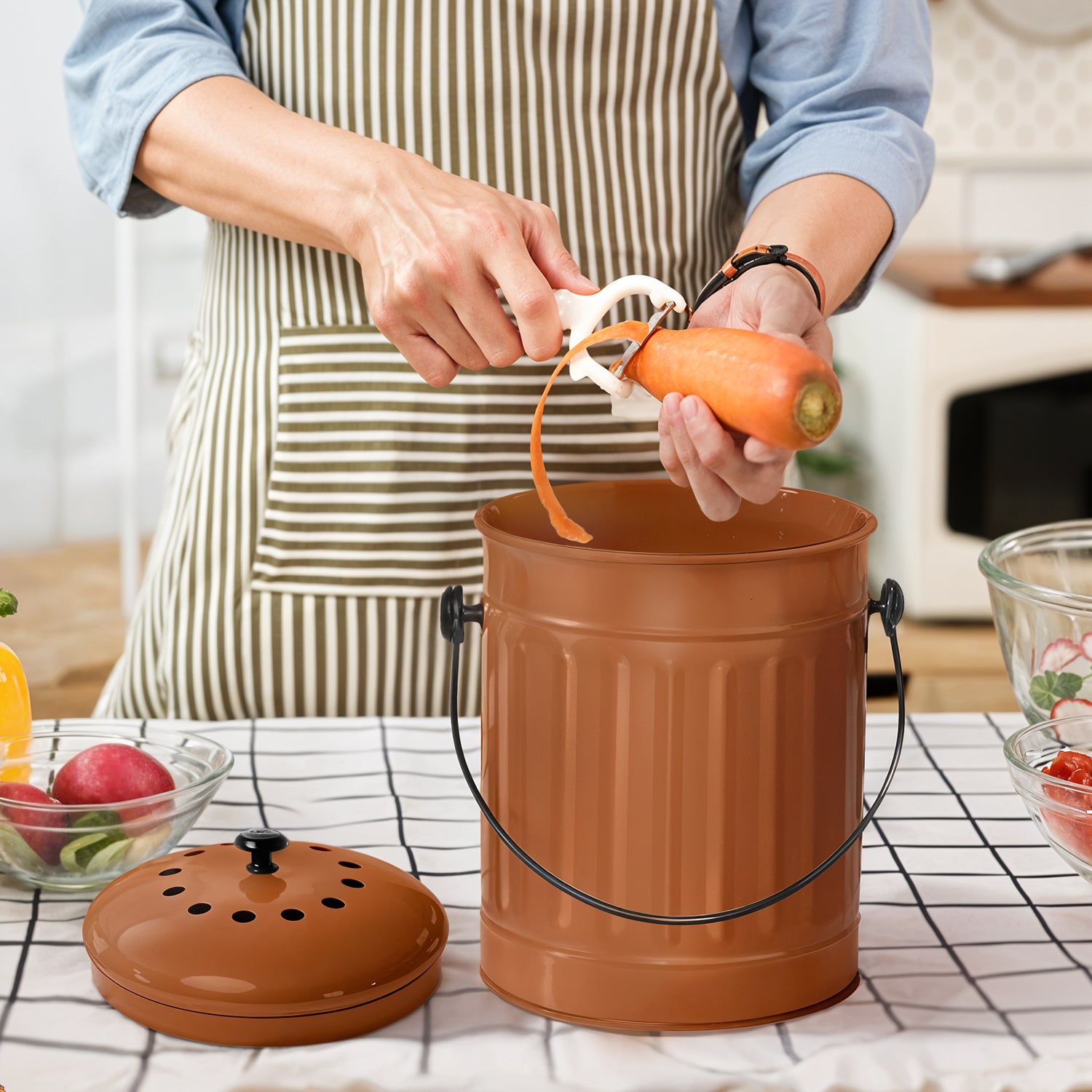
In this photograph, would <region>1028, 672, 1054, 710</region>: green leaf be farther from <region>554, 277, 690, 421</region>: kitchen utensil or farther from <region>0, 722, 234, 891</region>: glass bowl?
<region>0, 722, 234, 891</region>: glass bowl

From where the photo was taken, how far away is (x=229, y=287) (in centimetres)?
110

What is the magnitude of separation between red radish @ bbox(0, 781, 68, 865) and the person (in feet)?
1.34

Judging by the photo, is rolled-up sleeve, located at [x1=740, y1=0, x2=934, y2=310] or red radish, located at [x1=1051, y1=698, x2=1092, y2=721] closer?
red radish, located at [x1=1051, y1=698, x2=1092, y2=721]

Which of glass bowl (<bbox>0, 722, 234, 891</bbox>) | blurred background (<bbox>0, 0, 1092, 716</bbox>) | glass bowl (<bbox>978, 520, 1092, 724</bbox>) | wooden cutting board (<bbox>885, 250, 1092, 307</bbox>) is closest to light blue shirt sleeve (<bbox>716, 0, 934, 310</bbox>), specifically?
glass bowl (<bbox>978, 520, 1092, 724</bbox>)

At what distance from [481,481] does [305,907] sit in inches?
20.9

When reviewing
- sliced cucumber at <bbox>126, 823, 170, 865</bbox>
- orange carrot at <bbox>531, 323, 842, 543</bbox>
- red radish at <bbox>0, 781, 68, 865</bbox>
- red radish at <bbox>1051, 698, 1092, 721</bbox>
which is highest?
orange carrot at <bbox>531, 323, 842, 543</bbox>

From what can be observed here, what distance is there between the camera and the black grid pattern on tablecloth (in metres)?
0.58

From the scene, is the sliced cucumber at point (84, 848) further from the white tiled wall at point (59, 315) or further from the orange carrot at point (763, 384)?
the white tiled wall at point (59, 315)

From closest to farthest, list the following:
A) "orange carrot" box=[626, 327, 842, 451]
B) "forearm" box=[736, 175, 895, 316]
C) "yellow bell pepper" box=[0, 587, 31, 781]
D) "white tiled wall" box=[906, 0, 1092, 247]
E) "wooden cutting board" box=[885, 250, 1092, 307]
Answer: "orange carrot" box=[626, 327, 842, 451], "yellow bell pepper" box=[0, 587, 31, 781], "forearm" box=[736, 175, 895, 316], "wooden cutting board" box=[885, 250, 1092, 307], "white tiled wall" box=[906, 0, 1092, 247]

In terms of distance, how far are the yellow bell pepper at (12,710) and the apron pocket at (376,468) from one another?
31 cm

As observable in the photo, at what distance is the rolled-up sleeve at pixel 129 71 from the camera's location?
94 cm

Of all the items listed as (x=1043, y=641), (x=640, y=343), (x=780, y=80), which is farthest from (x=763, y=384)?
(x=780, y=80)

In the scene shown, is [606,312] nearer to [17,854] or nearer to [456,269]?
[456,269]

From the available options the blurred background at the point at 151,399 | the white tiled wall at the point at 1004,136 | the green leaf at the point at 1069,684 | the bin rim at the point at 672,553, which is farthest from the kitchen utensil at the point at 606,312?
the white tiled wall at the point at 1004,136
